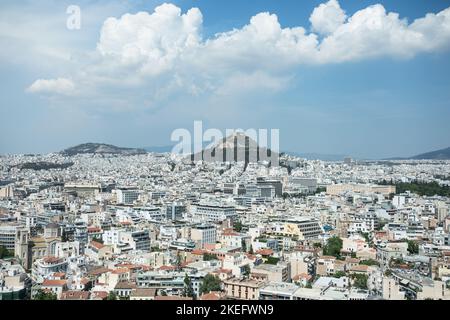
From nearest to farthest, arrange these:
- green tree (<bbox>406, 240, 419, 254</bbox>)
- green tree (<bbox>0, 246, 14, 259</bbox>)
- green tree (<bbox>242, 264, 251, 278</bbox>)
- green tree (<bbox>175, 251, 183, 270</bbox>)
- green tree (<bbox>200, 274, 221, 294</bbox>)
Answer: green tree (<bbox>200, 274, 221, 294</bbox>), green tree (<bbox>242, 264, 251, 278</bbox>), green tree (<bbox>175, 251, 183, 270</bbox>), green tree (<bbox>0, 246, 14, 259</bbox>), green tree (<bbox>406, 240, 419, 254</bbox>)

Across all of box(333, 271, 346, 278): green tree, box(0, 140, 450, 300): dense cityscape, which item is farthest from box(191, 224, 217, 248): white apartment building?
box(333, 271, 346, 278): green tree

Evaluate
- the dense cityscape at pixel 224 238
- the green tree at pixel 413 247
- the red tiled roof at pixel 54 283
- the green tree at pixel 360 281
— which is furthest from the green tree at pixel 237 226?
the red tiled roof at pixel 54 283

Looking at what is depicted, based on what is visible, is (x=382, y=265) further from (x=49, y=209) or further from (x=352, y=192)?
(x=352, y=192)

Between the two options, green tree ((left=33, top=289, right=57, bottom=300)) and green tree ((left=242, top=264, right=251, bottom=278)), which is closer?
green tree ((left=33, top=289, right=57, bottom=300))

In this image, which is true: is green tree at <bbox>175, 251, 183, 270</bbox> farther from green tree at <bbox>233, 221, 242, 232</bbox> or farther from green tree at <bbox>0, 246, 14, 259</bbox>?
green tree at <bbox>233, 221, 242, 232</bbox>

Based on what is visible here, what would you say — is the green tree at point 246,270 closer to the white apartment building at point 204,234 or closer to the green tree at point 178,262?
the green tree at point 178,262
